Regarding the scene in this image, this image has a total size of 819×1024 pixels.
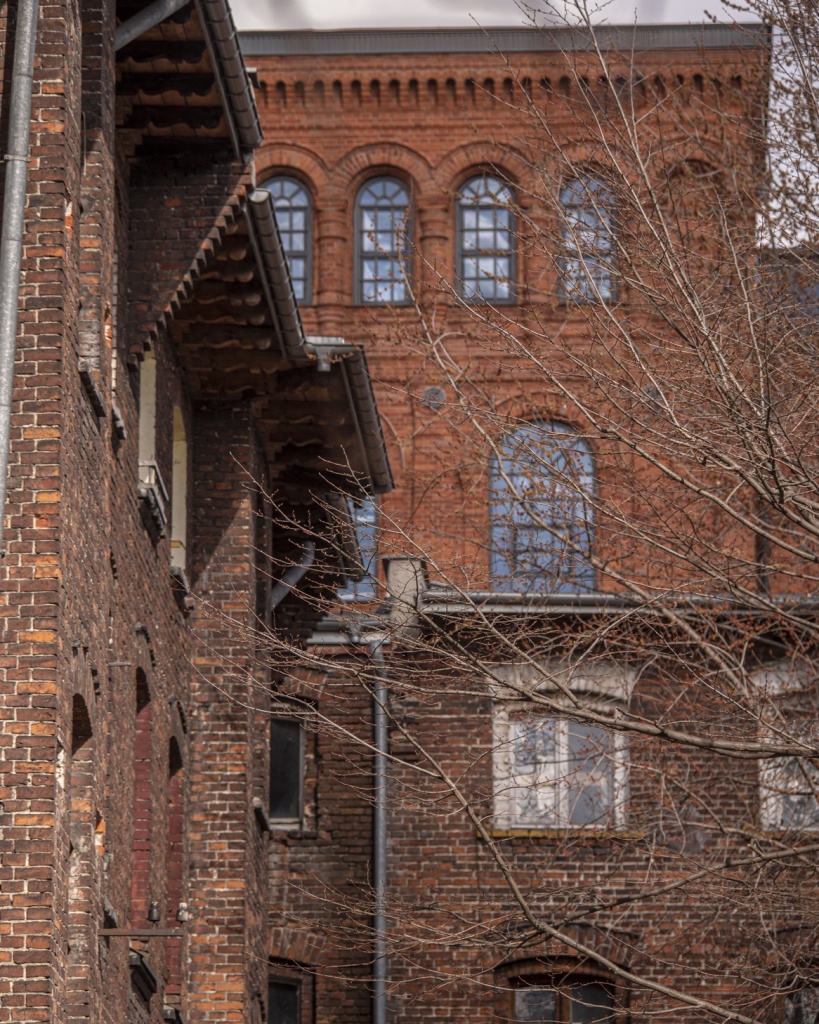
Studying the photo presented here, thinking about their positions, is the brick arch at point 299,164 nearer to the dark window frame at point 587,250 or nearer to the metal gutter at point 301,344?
the metal gutter at point 301,344

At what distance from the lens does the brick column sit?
18.2 m

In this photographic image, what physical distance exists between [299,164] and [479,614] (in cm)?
2643

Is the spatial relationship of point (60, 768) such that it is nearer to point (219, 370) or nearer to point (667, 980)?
point (219, 370)

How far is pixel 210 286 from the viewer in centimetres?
1719

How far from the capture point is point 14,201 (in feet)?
37.6

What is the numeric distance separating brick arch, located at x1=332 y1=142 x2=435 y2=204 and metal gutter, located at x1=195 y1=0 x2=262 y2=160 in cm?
2134

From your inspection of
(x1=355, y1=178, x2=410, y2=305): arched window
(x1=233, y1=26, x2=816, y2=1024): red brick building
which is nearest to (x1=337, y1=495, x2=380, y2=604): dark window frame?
(x1=233, y1=26, x2=816, y2=1024): red brick building

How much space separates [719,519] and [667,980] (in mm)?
5091

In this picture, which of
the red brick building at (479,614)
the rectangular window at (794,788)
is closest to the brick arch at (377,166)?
the red brick building at (479,614)

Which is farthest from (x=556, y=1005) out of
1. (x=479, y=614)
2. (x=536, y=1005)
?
(x=479, y=614)

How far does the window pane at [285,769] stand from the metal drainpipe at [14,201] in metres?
14.5

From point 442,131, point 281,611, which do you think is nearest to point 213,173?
point 281,611

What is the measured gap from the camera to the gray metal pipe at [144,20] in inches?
552

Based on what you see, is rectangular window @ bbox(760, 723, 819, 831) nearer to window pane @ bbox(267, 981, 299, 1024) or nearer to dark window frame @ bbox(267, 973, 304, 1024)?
dark window frame @ bbox(267, 973, 304, 1024)
